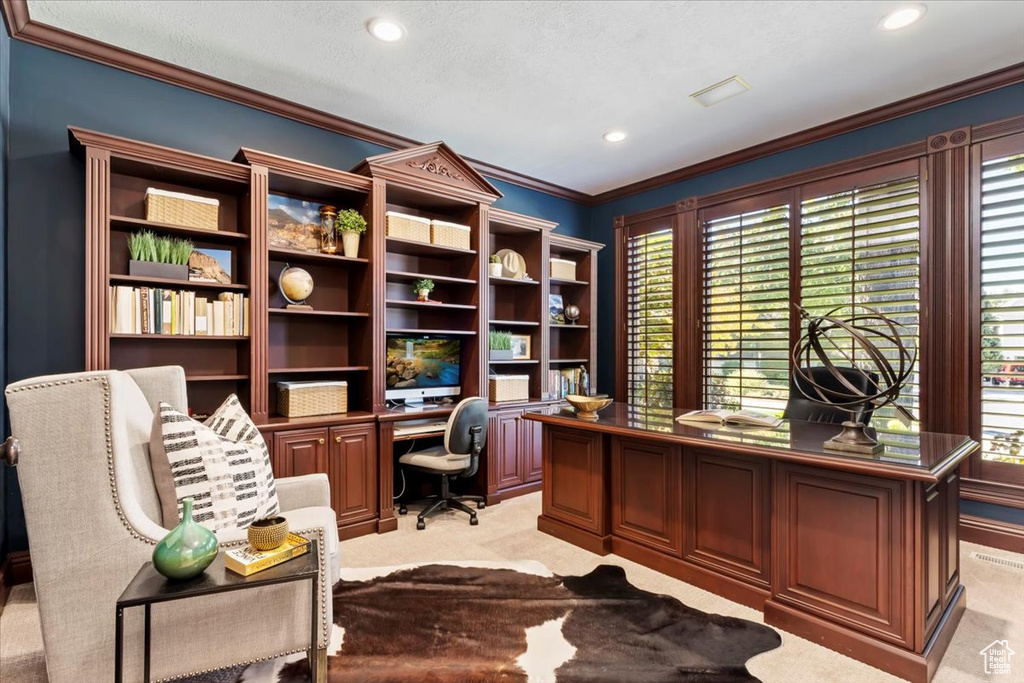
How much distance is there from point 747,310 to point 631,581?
2.58m

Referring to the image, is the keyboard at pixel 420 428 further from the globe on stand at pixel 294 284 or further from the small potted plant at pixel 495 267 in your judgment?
the small potted plant at pixel 495 267

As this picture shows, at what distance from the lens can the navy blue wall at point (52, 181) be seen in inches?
103

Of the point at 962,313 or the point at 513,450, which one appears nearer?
the point at 962,313

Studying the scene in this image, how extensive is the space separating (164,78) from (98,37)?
333 mm

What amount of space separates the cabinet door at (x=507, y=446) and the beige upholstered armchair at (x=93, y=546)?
254 cm

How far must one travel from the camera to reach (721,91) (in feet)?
10.7

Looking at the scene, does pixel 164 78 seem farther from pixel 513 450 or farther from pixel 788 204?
pixel 788 204

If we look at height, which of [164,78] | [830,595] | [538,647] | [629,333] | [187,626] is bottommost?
[538,647]

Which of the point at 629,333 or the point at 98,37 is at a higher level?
the point at 98,37

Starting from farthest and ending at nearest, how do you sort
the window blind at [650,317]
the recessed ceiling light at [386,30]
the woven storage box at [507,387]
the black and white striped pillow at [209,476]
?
the window blind at [650,317] < the woven storage box at [507,387] < the recessed ceiling light at [386,30] < the black and white striped pillow at [209,476]

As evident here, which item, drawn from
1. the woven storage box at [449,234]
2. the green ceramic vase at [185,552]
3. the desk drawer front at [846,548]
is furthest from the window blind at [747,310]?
the green ceramic vase at [185,552]

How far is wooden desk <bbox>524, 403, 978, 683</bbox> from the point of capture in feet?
6.02

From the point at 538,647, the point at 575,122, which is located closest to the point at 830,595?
the point at 538,647

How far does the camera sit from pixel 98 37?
273 cm
